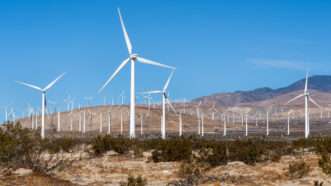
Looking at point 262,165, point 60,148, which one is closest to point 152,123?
point 60,148

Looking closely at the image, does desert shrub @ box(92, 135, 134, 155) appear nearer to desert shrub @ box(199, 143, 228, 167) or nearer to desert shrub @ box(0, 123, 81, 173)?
desert shrub @ box(199, 143, 228, 167)

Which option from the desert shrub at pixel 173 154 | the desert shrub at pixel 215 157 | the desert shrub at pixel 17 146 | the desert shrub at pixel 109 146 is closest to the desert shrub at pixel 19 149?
the desert shrub at pixel 17 146

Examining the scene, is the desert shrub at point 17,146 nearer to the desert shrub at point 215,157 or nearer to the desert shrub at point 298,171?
the desert shrub at point 215,157

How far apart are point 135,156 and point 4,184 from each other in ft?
61.0

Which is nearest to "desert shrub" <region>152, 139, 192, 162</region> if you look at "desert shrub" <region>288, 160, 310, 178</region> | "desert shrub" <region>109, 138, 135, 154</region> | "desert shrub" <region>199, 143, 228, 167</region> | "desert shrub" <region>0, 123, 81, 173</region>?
"desert shrub" <region>199, 143, 228, 167</region>

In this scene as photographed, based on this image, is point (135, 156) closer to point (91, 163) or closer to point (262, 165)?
point (91, 163)

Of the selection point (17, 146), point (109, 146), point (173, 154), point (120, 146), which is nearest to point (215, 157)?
point (173, 154)

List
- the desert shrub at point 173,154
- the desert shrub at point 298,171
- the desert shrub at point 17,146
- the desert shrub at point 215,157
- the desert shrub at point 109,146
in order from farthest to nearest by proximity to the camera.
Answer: the desert shrub at point 109,146
the desert shrub at point 173,154
the desert shrub at point 215,157
the desert shrub at point 298,171
the desert shrub at point 17,146

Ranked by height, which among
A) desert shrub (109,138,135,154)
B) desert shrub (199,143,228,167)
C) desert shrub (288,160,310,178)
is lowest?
desert shrub (288,160,310,178)

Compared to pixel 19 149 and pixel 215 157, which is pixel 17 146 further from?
pixel 215 157

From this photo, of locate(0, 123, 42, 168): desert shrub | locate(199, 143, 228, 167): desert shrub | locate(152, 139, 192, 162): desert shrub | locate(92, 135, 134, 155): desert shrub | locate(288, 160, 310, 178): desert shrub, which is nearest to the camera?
locate(0, 123, 42, 168): desert shrub

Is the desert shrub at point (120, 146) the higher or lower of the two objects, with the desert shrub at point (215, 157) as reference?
higher

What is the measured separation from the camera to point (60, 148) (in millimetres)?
47562

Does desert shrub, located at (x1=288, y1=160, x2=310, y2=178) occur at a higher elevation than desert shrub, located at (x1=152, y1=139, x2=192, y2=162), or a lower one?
lower
